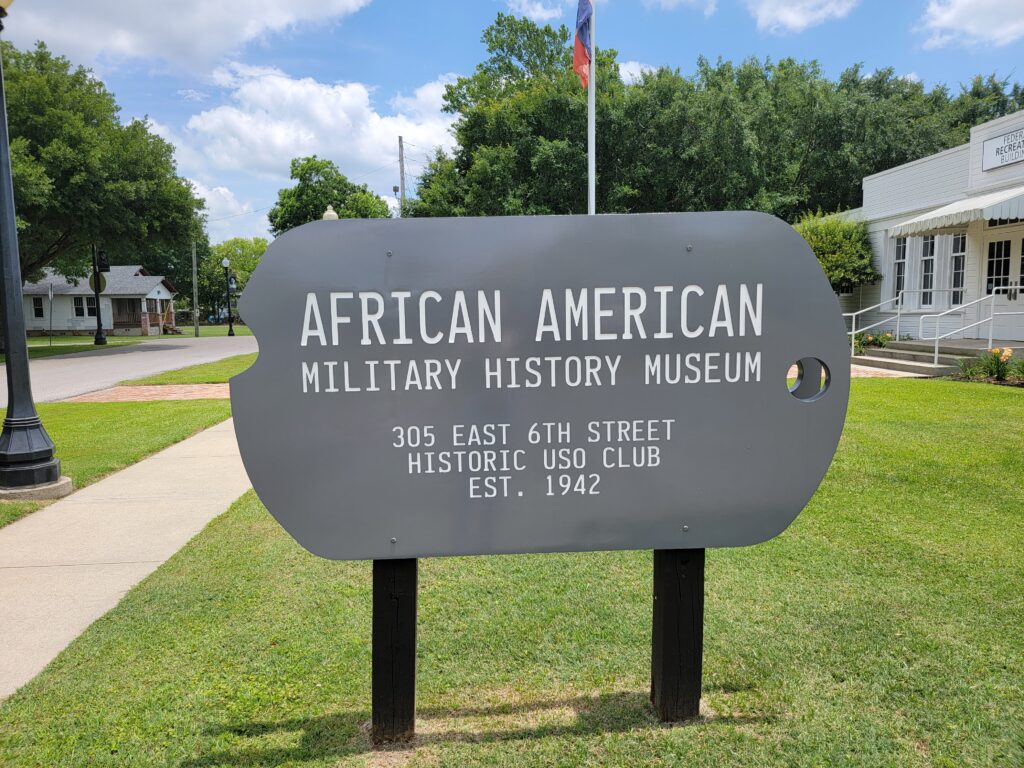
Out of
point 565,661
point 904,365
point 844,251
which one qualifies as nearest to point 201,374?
point 904,365

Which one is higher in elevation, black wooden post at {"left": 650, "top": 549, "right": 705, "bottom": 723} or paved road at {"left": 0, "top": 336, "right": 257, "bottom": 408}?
black wooden post at {"left": 650, "top": 549, "right": 705, "bottom": 723}

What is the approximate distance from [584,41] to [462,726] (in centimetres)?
1676

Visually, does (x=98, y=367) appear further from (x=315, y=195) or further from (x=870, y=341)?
(x=315, y=195)

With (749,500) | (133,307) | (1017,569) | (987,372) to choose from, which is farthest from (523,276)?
(133,307)

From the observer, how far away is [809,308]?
2.39m

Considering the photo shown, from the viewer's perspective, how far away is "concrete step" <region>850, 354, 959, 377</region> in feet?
44.7

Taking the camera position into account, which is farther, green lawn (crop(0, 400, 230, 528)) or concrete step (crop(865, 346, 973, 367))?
concrete step (crop(865, 346, 973, 367))

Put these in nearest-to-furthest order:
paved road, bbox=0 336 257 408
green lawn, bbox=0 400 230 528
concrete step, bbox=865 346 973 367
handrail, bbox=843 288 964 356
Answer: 1. green lawn, bbox=0 400 230 528
2. concrete step, bbox=865 346 973 367
3. paved road, bbox=0 336 257 408
4. handrail, bbox=843 288 964 356

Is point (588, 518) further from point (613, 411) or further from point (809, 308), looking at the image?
point (809, 308)

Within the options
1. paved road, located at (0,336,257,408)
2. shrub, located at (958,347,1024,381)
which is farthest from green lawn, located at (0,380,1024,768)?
paved road, located at (0,336,257,408)

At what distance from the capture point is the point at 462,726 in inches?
107

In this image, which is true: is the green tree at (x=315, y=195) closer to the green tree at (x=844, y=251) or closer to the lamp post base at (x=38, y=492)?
the green tree at (x=844, y=251)

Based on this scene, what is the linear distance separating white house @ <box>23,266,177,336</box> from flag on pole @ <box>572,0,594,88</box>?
40508mm

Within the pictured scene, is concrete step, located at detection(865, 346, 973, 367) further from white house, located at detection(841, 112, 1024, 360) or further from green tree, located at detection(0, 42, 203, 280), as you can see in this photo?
green tree, located at detection(0, 42, 203, 280)
